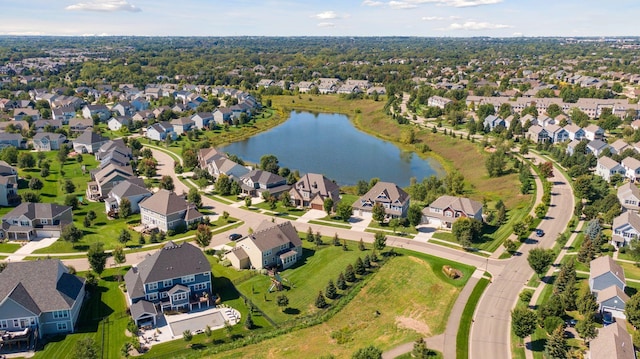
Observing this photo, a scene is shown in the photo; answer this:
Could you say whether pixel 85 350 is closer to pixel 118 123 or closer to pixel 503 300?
pixel 503 300

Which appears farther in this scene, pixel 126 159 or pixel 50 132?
pixel 50 132

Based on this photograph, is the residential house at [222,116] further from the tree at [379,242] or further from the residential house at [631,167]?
the residential house at [631,167]

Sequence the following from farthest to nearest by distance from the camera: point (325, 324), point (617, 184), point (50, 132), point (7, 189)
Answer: point (50, 132) → point (617, 184) → point (7, 189) → point (325, 324)

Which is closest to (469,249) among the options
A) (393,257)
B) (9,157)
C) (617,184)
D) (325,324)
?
(393,257)

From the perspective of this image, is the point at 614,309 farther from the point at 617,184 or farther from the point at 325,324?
the point at 617,184

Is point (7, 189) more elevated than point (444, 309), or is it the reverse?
point (7, 189)

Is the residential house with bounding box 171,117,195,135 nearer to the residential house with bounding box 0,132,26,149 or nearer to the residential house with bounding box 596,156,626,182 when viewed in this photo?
the residential house with bounding box 0,132,26,149
